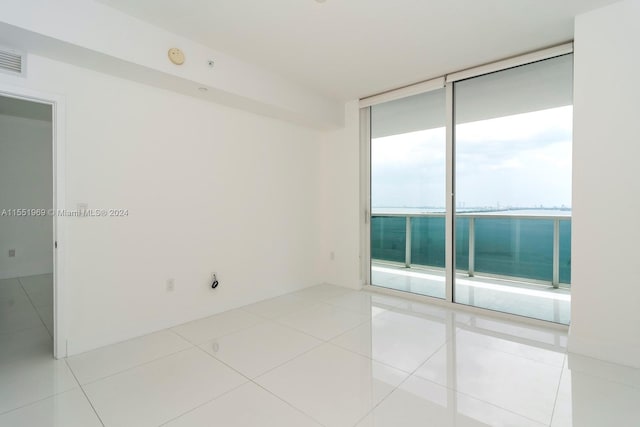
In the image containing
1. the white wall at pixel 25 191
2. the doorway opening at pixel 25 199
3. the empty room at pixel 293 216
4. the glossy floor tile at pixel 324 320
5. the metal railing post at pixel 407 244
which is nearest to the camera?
the empty room at pixel 293 216

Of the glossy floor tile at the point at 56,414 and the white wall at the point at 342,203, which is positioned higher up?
the white wall at the point at 342,203

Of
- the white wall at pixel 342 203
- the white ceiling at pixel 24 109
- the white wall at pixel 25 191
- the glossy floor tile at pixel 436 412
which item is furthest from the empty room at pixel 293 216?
the white wall at pixel 25 191

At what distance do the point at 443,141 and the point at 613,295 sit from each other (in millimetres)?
2162

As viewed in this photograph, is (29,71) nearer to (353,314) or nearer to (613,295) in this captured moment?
(353,314)

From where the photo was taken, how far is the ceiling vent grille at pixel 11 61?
6.66ft

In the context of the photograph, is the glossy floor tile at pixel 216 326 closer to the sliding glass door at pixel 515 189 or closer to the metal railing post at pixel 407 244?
the metal railing post at pixel 407 244

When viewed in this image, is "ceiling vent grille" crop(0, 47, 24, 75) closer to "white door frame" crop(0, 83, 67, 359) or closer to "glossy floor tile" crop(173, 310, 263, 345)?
"white door frame" crop(0, 83, 67, 359)

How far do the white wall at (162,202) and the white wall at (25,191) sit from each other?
387 centimetres

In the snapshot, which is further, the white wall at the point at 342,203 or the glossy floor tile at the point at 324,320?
the white wall at the point at 342,203

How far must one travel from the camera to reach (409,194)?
3891 millimetres

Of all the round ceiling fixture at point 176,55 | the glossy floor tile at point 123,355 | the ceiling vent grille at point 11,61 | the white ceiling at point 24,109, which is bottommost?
the glossy floor tile at point 123,355

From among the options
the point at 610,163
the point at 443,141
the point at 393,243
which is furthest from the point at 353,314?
the point at 610,163

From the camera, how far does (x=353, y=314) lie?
10.8 feet

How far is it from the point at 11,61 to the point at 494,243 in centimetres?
469
